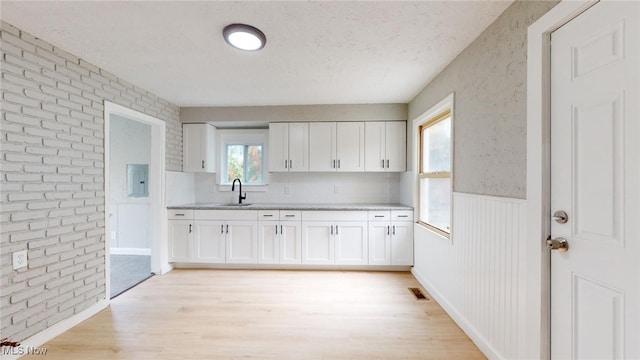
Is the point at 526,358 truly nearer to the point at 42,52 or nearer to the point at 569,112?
the point at 569,112

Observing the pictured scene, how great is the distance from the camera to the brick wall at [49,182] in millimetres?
1776

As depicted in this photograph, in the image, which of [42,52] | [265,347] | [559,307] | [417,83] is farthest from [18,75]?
[559,307]

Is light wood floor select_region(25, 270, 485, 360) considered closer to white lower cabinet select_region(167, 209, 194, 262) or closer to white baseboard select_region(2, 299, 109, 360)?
white baseboard select_region(2, 299, 109, 360)

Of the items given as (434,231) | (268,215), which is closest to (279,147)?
(268,215)

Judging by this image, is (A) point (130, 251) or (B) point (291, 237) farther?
(A) point (130, 251)

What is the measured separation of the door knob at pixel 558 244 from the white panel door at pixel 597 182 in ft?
0.06

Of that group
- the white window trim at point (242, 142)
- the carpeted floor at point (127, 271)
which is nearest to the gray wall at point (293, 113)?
the white window trim at point (242, 142)

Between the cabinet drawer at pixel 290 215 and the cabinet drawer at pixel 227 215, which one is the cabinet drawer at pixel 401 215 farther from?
the cabinet drawer at pixel 227 215

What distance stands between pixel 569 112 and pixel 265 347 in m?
2.35

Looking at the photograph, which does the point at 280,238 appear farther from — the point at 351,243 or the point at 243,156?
the point at 243,156

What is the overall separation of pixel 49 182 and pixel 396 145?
12.1 feet

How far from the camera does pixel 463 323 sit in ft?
6.84

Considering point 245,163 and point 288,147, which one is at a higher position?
point 288,147

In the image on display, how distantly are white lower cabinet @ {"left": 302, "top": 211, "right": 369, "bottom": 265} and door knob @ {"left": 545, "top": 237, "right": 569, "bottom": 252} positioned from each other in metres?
2.18
